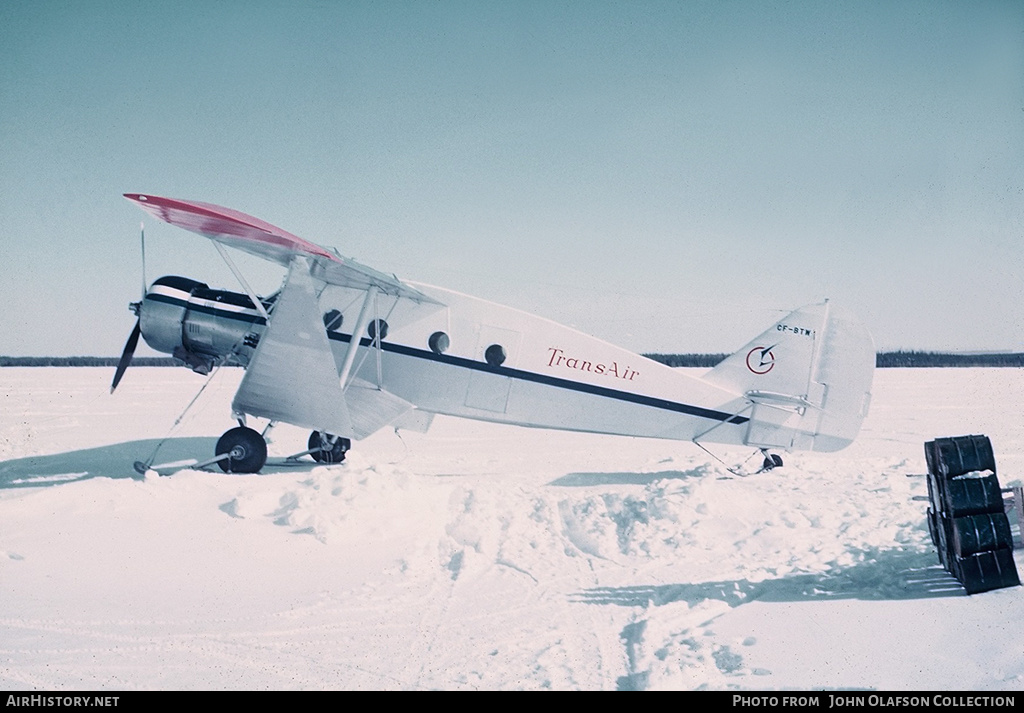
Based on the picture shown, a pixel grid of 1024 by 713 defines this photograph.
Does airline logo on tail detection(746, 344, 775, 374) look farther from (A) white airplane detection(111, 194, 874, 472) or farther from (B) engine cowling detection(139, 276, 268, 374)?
(B) engine cowling detection(139, 276, 268, 374)

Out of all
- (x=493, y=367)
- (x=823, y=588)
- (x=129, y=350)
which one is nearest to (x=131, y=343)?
(x=129, y=350)

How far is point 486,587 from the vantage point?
14.6ft

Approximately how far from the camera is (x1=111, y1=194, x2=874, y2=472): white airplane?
316 inches

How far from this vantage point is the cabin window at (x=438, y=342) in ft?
27.2

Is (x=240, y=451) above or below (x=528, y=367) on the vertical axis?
below

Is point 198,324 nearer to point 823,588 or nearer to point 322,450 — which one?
point 322,450

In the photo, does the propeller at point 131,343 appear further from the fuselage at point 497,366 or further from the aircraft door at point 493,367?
the aircraft door at point 493,367

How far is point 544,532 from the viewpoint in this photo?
18.7ft

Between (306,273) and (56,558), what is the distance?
3.54 meters

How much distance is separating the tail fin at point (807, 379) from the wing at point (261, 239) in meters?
5.18

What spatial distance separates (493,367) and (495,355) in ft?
0.58

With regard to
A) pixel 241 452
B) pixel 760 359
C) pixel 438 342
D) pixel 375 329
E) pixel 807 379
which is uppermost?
pixel 375 329

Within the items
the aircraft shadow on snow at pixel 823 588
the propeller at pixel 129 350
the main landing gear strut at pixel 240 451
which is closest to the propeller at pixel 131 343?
the propeller at pixel 129 350

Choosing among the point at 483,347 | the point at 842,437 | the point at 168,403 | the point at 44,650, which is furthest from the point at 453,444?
the point at 168,403
